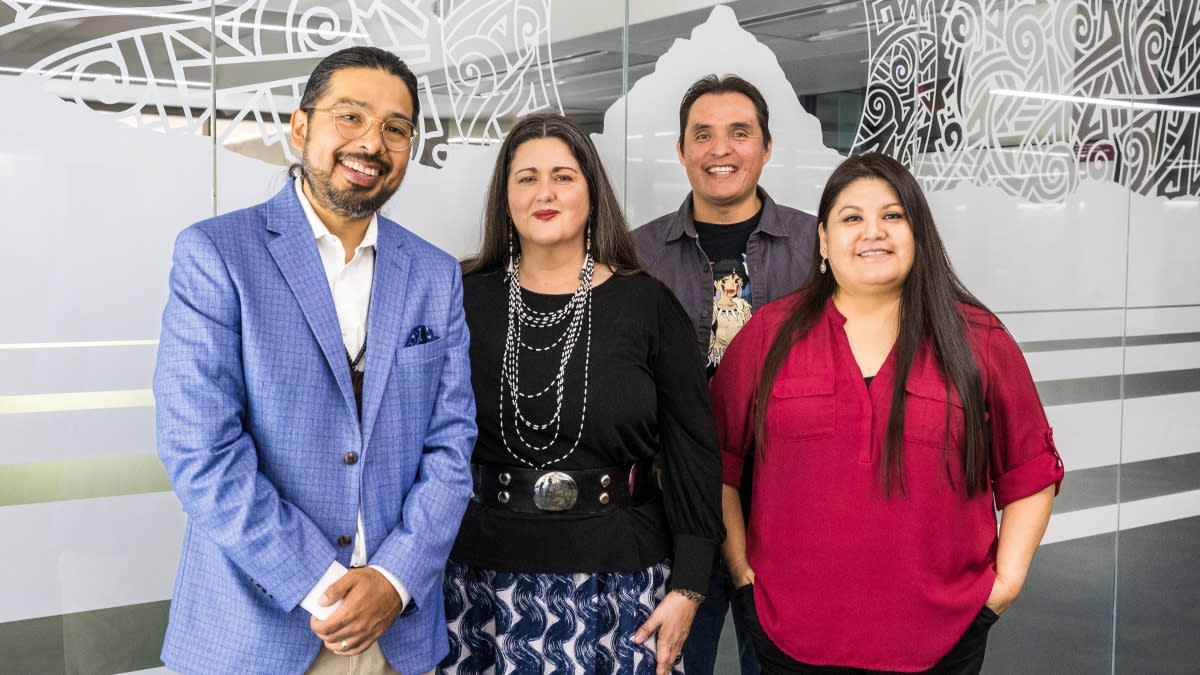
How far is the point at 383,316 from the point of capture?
1991mm

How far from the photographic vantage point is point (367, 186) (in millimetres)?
1986

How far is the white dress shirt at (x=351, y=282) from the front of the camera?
1966mm

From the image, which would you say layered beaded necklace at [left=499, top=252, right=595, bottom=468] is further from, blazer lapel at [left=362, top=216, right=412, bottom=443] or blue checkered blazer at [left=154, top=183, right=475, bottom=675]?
blazer lapel at [left=362, top=216, right=412, bottom=443]

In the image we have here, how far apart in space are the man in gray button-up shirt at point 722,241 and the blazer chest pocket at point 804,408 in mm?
477

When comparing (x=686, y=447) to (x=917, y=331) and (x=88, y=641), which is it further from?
(x=88, y=641)

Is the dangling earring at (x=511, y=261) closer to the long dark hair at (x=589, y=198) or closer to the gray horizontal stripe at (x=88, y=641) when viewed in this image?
the long dark hair at (x=589, y=198)

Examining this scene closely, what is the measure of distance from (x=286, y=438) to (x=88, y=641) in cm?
101

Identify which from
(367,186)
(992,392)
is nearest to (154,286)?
(367,186)

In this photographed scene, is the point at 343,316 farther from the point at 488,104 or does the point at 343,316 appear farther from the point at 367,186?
the point at 488,104

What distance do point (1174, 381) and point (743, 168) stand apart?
116 inches

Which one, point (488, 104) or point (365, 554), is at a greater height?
point (488, 104)

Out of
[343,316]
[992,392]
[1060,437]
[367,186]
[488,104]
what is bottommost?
[1060,437]

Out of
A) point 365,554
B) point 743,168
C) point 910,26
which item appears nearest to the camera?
point 365,554

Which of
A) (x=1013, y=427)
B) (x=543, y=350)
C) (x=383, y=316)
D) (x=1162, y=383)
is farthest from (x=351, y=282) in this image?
(x=1162, y=383)
